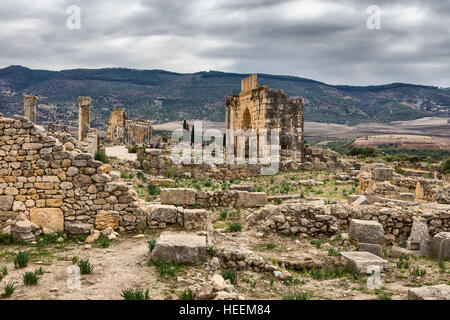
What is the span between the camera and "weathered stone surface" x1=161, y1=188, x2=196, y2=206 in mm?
10828

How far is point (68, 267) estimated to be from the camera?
5965 millimetres

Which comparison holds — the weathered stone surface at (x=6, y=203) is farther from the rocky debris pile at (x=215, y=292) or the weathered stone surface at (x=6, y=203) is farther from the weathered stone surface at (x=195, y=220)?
the rocky debris pile at (x=215, y=292)

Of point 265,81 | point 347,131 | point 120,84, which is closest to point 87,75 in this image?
point 120,84

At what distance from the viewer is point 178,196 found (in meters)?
10.9

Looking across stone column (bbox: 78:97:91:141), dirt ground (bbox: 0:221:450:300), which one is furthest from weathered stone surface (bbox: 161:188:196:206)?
stone column (bbox: 78:97:91:141)

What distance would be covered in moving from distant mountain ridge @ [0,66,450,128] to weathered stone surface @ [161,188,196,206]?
280 ft

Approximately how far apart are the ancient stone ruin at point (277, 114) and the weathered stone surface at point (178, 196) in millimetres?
11355

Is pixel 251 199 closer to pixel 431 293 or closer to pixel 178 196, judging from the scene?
pixel 178 196

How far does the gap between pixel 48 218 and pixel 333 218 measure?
7.09 metres

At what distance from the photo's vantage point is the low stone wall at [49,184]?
7.96 m

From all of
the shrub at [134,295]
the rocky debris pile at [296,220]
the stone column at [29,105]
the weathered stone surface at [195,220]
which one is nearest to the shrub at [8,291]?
the shrub at [134,295]

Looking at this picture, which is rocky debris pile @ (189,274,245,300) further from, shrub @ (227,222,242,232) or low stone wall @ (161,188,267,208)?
low stone wall @ (161,188,267,208)

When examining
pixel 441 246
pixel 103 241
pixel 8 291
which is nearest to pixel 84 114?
pixel 103 241
